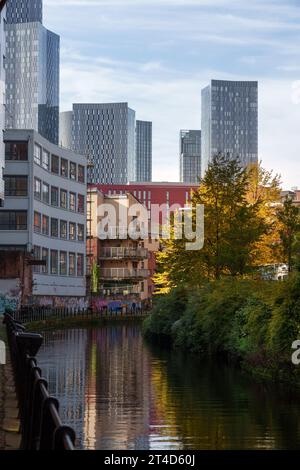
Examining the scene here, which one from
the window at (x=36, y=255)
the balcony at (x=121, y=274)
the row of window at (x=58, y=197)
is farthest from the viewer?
the balcony at (x=121, y=274)

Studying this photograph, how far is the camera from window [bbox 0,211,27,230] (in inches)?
3317

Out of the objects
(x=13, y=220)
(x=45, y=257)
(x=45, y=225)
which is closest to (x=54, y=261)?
(x=45, y=257)

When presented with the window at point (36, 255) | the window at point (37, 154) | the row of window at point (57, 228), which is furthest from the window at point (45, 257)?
the window at point (37, 154)

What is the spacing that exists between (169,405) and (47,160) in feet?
232

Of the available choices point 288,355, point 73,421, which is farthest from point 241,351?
point 73,421

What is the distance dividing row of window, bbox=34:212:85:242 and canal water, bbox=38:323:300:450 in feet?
167

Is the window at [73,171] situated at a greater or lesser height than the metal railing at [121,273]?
greater

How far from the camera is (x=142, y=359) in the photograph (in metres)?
39.4

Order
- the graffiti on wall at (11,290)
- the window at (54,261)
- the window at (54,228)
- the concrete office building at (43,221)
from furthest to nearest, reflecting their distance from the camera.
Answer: the window at (54,228) < the window at (54,261) < the concrete office building at (43,221) < the graffiti on wall at (11,290)

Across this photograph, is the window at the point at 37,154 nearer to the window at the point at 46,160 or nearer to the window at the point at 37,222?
the window at the point at 46,160

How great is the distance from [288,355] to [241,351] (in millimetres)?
6452

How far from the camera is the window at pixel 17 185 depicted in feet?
279

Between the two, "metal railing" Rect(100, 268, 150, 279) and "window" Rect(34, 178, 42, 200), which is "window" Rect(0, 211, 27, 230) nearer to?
"window" Rect(34, 178, 42, 200)
